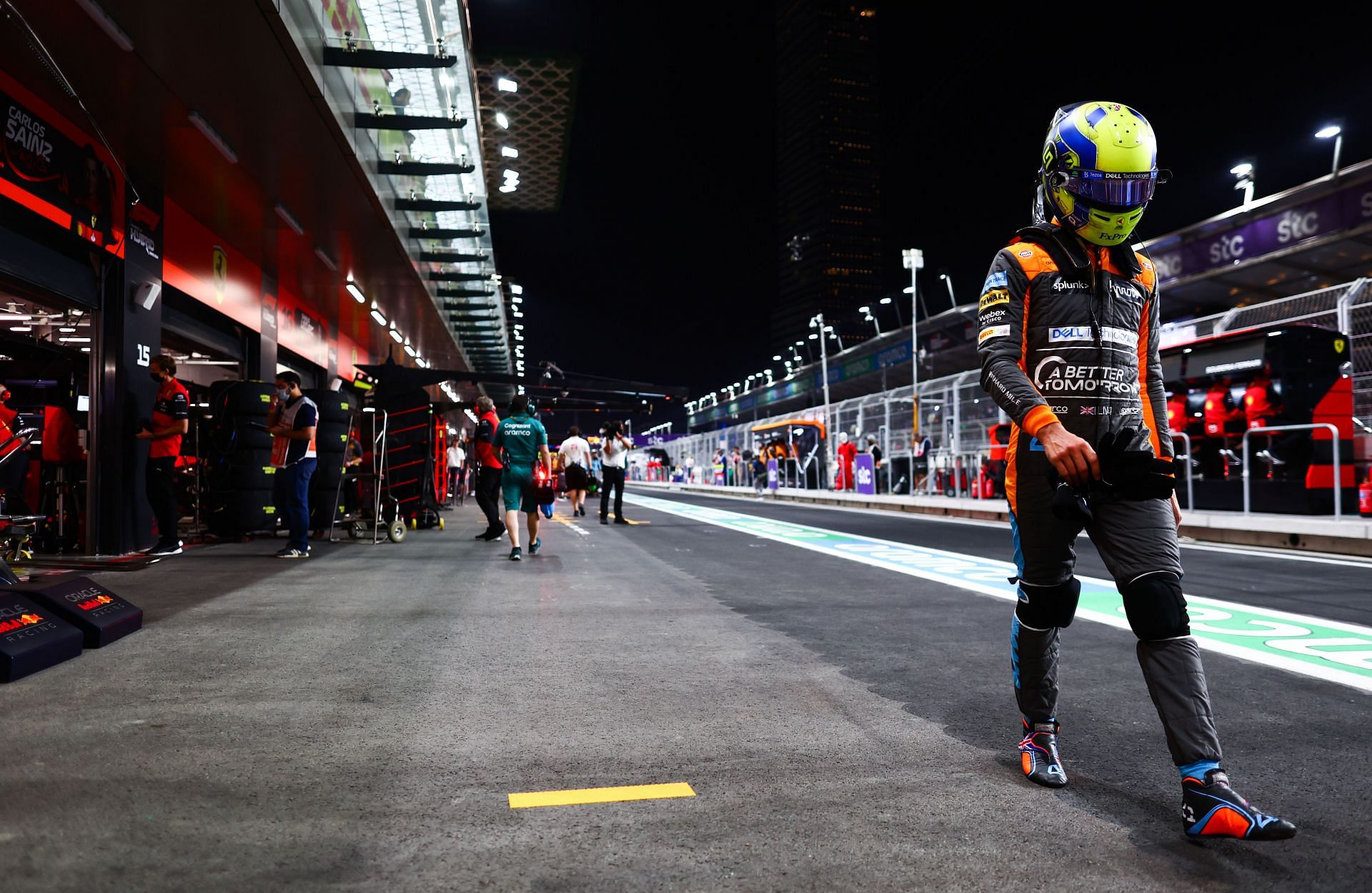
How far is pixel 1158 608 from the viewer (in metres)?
2.34

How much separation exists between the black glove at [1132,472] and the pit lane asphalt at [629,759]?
87 centimetres

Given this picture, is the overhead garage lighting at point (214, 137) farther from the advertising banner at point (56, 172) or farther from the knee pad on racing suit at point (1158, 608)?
the knee pad on racing suit at point (1158, 608)

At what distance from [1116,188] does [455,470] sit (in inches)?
935

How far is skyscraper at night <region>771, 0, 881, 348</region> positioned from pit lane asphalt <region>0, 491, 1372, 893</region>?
338ft

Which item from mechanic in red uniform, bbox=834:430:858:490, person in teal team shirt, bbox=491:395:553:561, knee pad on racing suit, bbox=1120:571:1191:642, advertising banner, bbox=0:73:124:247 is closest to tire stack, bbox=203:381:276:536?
advertising banner, bbox=0:73:124:247

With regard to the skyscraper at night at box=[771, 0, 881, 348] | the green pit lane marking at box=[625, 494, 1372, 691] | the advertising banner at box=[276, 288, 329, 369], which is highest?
the skyscraper at night at box=[771, 0, 881, 348]

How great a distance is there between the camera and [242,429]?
34.6 ft

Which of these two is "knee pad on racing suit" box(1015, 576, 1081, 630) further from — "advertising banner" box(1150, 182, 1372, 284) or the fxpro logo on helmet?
"advertising banner" box(1150, 182, 1372, 284)

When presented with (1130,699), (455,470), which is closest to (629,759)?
(1130,699)

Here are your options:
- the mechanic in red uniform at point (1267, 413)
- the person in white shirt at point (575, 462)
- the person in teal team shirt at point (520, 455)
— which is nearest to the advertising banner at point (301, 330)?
the person in white shirt at point (575, 462)

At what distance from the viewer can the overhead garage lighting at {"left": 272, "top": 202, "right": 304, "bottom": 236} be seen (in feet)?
36.6

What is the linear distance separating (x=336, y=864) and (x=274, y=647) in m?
2.84

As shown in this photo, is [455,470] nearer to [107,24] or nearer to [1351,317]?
[107,24]

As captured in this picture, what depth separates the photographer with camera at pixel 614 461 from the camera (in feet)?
51.2
